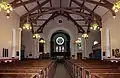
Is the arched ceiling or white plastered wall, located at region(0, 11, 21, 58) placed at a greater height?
the arched ceiling

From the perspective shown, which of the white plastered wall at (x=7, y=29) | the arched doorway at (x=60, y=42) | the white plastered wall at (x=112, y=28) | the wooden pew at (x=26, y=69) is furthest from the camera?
the arched doorway at (x=60, y=42)

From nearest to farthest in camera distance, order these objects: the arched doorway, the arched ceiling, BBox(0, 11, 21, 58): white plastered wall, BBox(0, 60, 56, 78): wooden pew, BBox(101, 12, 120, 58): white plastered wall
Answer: BBox(0, 60, 56, 78): wooden pew → BBox(0, 11, 21, 58): white plastered wall → BBox(101, 12, 120, 58): white plastered wall → the arched ceiling → the arched doorway

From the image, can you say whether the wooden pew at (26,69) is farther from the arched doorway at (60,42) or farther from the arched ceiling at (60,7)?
the arched doorway at (60,42)

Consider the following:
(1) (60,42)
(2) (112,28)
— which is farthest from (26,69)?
(1) (60,42)

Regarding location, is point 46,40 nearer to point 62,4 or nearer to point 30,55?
point 30,55

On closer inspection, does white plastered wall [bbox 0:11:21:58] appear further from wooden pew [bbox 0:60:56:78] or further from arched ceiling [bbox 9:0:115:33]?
wooden pew [bbox 0:60:56:78]

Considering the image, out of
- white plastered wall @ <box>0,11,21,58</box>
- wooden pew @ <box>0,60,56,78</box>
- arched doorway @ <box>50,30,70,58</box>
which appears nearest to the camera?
wooden pew @ <box>0,60,56,78</box>

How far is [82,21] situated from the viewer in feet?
69.6

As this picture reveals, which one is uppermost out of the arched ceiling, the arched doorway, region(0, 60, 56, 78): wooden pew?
the arched ceiling

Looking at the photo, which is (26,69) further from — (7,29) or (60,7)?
(60,7)

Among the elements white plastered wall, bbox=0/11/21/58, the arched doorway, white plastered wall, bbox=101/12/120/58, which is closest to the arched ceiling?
white plastered wall, bbox=101/12/120/58

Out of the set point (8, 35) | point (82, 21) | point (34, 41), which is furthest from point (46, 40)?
point (8, 35)

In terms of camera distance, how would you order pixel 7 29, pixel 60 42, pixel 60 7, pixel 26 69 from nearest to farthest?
pixel 26 69 < pixel 7 29 < pixel 60 7 < pixel 60 42

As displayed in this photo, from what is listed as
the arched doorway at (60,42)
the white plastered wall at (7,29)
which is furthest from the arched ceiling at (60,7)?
the arched doorway at (60,42)
